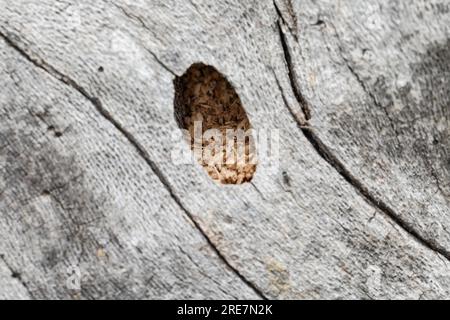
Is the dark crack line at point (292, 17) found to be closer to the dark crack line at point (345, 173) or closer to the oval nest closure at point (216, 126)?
the dark crack line at point (345, 173)

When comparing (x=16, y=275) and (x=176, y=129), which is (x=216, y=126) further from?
(x=16, y=275)

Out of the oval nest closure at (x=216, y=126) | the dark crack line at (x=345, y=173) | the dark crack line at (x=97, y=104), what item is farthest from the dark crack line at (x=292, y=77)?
the dark crack line at (x=97, y=104)

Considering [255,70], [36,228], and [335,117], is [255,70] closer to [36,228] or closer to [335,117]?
[335,117]

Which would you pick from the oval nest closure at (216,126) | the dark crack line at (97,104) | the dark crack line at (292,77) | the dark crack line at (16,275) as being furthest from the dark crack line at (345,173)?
the dark crack line at (16,275)

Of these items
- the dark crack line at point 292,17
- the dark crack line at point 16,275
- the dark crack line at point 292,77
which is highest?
the dark crack line at point 292,17

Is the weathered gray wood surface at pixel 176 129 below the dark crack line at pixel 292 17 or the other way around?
below

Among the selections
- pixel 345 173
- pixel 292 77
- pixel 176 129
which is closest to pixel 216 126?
pixel 176 129

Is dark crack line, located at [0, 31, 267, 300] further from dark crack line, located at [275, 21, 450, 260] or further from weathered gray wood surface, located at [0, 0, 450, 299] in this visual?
dark crack line, located at [275, 21, 450, 260]

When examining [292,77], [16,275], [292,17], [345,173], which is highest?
[292,17]
